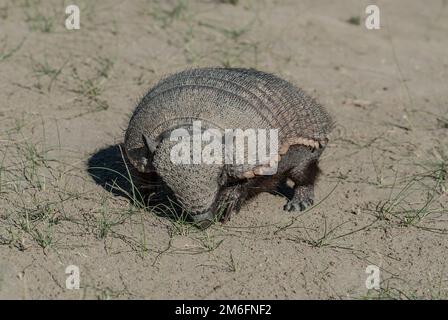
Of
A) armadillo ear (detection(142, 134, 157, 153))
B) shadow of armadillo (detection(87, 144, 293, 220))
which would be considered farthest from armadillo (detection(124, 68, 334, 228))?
shadow of armadillo (detection(87, 144, 293, 220))

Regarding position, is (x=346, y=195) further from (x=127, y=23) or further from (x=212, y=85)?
(x=127, y=23)

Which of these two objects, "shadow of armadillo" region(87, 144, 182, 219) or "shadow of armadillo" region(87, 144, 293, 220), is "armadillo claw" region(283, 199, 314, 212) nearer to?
"shadow of armadillo" region(87, 144, 293, 220)

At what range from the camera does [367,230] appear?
16.5ft

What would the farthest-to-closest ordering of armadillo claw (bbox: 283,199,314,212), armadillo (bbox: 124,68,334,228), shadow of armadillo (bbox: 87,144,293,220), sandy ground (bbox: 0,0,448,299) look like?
armadillo claw (bbox: 283,199,314,212) < shadow of armadillo (bbox: 87,144,293,220) < armadillo (bbox: 124,68,334,228) < sandy ground (bbox: 0,0,448,299)

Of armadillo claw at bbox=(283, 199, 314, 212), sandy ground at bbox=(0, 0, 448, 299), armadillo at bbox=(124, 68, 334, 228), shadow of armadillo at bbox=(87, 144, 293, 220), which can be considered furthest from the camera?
armadillo claw at bbox=(283, 199, 314, 212)

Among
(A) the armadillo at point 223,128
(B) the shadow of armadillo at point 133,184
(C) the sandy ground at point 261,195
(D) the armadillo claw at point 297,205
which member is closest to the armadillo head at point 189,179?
(A) the armadillo at point 223,128

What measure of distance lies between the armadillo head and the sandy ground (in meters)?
0.27

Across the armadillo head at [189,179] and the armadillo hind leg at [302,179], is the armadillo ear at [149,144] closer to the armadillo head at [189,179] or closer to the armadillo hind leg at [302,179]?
the armadillo head at [189,179]

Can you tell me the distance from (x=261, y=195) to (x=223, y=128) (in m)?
0.98

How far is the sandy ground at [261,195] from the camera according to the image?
443 centimetres

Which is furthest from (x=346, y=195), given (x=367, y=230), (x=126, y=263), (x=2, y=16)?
(x=2, y=16)

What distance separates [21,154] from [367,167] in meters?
2.75

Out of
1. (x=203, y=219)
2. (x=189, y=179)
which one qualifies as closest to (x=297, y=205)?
(x=203, y=219)

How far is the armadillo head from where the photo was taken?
4.45 metres
